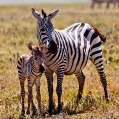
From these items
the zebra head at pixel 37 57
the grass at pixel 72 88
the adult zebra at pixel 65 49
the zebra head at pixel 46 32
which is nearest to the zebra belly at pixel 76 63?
the adult zebra at pixel 65 49

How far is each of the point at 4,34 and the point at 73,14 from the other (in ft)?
48.7

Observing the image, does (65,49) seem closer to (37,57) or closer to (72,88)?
(37,57)

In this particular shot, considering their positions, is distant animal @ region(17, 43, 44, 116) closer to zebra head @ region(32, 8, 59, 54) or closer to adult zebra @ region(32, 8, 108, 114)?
adult zebra @ region(32, 8, 108, 114)

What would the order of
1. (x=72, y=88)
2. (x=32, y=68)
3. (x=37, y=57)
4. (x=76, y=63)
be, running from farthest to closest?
(x=72, y=88), (x=76, y=63), (x=32, y=68), (x=37, y=57)

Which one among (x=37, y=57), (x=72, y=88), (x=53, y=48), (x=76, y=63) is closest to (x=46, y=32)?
(x=53, y=48)

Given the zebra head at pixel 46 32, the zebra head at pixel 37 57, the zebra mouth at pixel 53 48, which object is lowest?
the zebra head at pixel 37 57

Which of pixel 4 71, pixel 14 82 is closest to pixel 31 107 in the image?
pixel 14 82

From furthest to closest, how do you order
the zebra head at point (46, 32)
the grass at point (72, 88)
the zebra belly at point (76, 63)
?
the zebra belly at point (76, 63)
the grass at point (72, 88)
the zebra head at point (46, 32)

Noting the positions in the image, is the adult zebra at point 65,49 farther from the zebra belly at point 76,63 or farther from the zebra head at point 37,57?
the zebra head at point 37,57

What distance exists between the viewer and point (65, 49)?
11.5m

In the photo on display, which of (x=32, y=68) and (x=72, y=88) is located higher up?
(x=32, y=68)

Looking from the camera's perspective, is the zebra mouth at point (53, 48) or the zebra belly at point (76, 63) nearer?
the zebra mouth at point (53, 48)

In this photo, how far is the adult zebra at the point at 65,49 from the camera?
10750 mm

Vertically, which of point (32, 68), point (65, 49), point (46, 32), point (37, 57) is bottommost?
point (32, 68)
